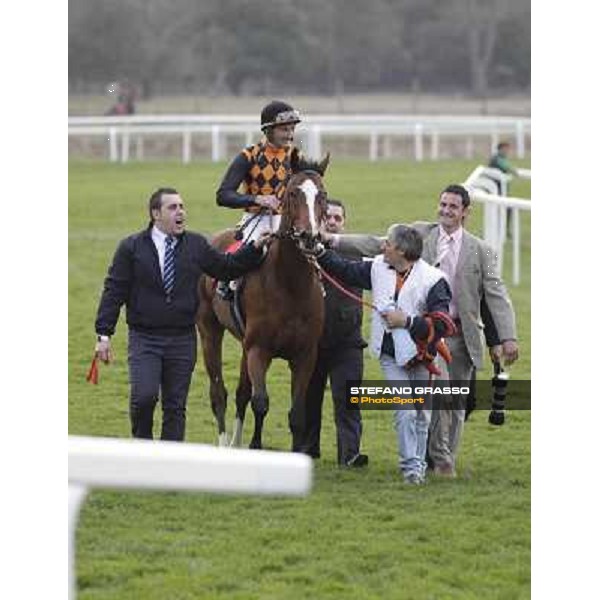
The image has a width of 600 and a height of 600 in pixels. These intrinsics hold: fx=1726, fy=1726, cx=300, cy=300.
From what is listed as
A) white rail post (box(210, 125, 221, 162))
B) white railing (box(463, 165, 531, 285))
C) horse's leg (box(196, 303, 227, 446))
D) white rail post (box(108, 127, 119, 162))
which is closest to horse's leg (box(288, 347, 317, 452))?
horse's leg (box(196, 303, 227, 446))

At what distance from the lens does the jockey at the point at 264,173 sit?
820 centimetres

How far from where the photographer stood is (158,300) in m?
7.85

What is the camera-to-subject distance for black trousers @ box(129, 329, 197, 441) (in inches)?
307

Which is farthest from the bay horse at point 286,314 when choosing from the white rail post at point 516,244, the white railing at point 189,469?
the white rail post at point 516,244

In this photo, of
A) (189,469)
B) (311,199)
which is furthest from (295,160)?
(189,469)

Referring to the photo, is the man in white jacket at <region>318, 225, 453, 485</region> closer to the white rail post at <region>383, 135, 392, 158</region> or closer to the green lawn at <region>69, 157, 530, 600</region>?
the green lawn at <region>69, 157, 530, 600</region>

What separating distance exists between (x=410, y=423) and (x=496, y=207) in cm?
704

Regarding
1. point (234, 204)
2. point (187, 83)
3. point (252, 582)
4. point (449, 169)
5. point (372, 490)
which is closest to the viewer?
point (252, 582)
